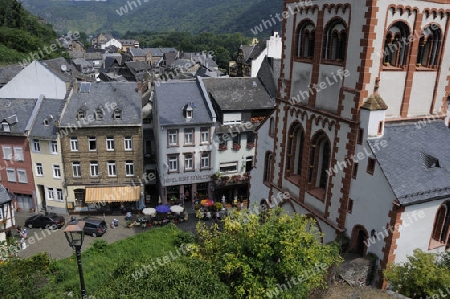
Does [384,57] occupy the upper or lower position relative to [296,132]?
upper

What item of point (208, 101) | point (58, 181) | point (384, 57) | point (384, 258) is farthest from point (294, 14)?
point (58, 181)

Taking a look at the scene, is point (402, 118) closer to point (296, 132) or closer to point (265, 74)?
point (296, 132)

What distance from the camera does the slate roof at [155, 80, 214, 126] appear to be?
141 feet

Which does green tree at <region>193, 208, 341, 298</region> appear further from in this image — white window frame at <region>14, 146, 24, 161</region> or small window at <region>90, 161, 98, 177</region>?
white window frame at <region>14, 146, 24, 161</region>

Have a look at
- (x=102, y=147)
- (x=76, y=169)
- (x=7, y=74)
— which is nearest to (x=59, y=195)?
(x=76, y=169)

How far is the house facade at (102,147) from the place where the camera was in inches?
1671

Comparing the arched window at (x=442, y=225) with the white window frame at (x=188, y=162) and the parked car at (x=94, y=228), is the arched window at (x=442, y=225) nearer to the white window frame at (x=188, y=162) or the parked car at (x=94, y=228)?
the white window frame at (x=188, y=162)

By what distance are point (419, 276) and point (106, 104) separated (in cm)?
3665

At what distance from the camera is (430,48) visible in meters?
22.3

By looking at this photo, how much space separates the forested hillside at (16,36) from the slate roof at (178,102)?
6834 centimetres

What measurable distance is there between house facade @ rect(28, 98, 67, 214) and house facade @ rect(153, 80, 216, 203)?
11457 millimetres

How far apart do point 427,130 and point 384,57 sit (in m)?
5.70

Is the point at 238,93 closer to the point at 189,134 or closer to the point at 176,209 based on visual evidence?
the point at 189,134

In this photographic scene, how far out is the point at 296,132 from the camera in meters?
26.4
